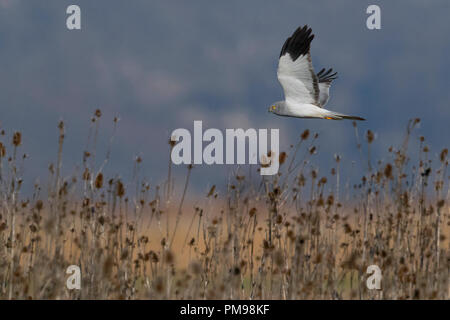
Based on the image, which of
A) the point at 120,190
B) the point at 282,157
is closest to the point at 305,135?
the point at 282,157

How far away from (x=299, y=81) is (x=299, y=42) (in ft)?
1.37

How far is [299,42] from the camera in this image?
6039 mm

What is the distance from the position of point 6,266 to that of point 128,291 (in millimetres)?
1033

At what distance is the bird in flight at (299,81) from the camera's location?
6.04 meters

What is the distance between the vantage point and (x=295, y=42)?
603 centimetres

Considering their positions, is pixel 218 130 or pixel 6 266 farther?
pixel 6 266

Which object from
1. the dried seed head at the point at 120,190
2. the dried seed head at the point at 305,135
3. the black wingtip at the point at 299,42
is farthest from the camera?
the black wingtip at the point at 299,42

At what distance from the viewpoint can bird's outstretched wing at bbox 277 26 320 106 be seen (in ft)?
19.8

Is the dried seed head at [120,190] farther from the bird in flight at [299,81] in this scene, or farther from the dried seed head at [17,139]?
the bird in flight at [299,81]

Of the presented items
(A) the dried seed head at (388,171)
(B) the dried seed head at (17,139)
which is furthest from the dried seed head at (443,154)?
(B) the dried seed head at (17,139)

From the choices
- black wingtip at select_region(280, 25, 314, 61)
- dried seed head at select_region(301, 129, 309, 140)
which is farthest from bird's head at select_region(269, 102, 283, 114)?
dried seed head at select_region(301, 129, 309, 140)

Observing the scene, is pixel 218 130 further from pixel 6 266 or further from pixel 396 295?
pixel 6 266

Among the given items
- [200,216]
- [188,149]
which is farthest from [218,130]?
[200,216]
